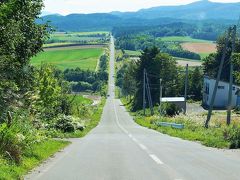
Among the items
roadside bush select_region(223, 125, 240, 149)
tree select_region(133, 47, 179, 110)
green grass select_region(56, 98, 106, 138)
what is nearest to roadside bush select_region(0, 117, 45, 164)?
roadside bush select_region(223, 125, 240, 149)

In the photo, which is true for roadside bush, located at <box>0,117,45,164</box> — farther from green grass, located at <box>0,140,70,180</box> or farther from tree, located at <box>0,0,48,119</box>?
tree, located at <box>0,0,48,119</box>

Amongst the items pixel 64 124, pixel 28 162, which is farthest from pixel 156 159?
pixel 64 124

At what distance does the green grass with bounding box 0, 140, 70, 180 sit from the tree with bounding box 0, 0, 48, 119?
6.06 feet

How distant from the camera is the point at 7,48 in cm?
1397

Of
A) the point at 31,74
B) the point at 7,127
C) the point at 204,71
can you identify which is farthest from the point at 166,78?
the point at 7,127

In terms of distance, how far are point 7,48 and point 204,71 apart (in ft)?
314

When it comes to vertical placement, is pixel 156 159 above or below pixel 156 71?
above

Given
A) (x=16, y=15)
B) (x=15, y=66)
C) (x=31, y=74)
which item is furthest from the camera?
(x=31, y=74)

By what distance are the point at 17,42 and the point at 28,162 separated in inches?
166

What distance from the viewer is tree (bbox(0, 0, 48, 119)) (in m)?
12.3

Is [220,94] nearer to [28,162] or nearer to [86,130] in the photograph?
[86,130]

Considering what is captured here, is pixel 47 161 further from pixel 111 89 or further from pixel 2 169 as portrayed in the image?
pixel 111 89

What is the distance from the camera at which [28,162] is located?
1286 cm

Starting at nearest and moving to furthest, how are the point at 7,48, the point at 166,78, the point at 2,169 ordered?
the point at 2,169, the point at 7,48, the point at 166,78
